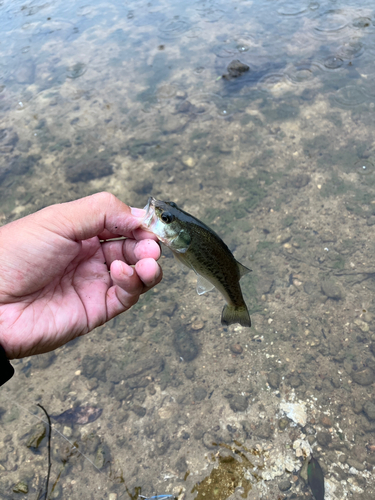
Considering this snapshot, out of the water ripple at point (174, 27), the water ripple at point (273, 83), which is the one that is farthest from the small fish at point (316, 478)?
the water ripple at point (174, 27)

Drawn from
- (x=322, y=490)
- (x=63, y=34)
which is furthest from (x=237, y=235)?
(x=63, y=34)

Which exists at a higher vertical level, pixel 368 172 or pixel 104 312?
pixel 104 312

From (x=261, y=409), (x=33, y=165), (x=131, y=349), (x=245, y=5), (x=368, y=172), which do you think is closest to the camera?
(x=261, y=409)

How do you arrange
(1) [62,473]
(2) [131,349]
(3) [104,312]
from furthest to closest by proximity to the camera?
(2) [131,349], (1) [62,473], (3) [104,312]

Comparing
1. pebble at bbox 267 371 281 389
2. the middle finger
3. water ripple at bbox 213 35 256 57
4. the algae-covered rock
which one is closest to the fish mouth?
the middle finger

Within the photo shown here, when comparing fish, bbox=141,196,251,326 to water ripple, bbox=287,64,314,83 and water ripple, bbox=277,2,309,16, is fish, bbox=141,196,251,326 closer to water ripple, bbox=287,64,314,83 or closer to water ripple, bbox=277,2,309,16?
water ripple, bbox=287,64,314,83

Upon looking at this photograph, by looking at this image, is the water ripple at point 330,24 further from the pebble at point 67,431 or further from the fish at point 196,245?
the pebble at point 67,431

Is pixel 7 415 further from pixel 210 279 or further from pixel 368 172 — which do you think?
pixel 368 172
